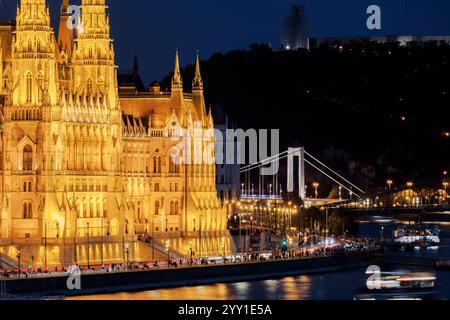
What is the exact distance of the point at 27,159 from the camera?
132 m

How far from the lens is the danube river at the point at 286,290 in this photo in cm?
11606

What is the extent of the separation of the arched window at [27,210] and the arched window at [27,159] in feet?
7.15

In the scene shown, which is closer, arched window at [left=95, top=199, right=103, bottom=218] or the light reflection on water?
the light reflection on water

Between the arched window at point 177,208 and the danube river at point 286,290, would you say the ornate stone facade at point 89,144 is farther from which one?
the danube river at point 286,290

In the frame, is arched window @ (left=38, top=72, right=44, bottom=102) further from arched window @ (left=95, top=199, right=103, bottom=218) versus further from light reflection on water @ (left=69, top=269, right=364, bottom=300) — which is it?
light reflection on water @ (left=69, top=269, right=364, bottom=300)

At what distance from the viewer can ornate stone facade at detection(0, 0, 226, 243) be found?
433 feet

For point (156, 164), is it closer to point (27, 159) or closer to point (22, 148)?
point (27, 159)

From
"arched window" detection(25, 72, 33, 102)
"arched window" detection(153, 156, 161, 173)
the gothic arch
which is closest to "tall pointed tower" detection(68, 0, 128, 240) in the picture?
"arched window" detection(25, 72, 33, 102)

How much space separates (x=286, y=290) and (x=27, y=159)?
20.5 m

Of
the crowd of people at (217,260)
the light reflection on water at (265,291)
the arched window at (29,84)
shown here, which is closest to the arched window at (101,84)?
the arched window at (29,84)

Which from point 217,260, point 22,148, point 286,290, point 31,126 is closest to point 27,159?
point 22,148

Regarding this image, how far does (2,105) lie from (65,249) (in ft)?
32.7

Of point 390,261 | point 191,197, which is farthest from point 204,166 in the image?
point 390,261

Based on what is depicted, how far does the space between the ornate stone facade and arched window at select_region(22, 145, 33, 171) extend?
61mm
